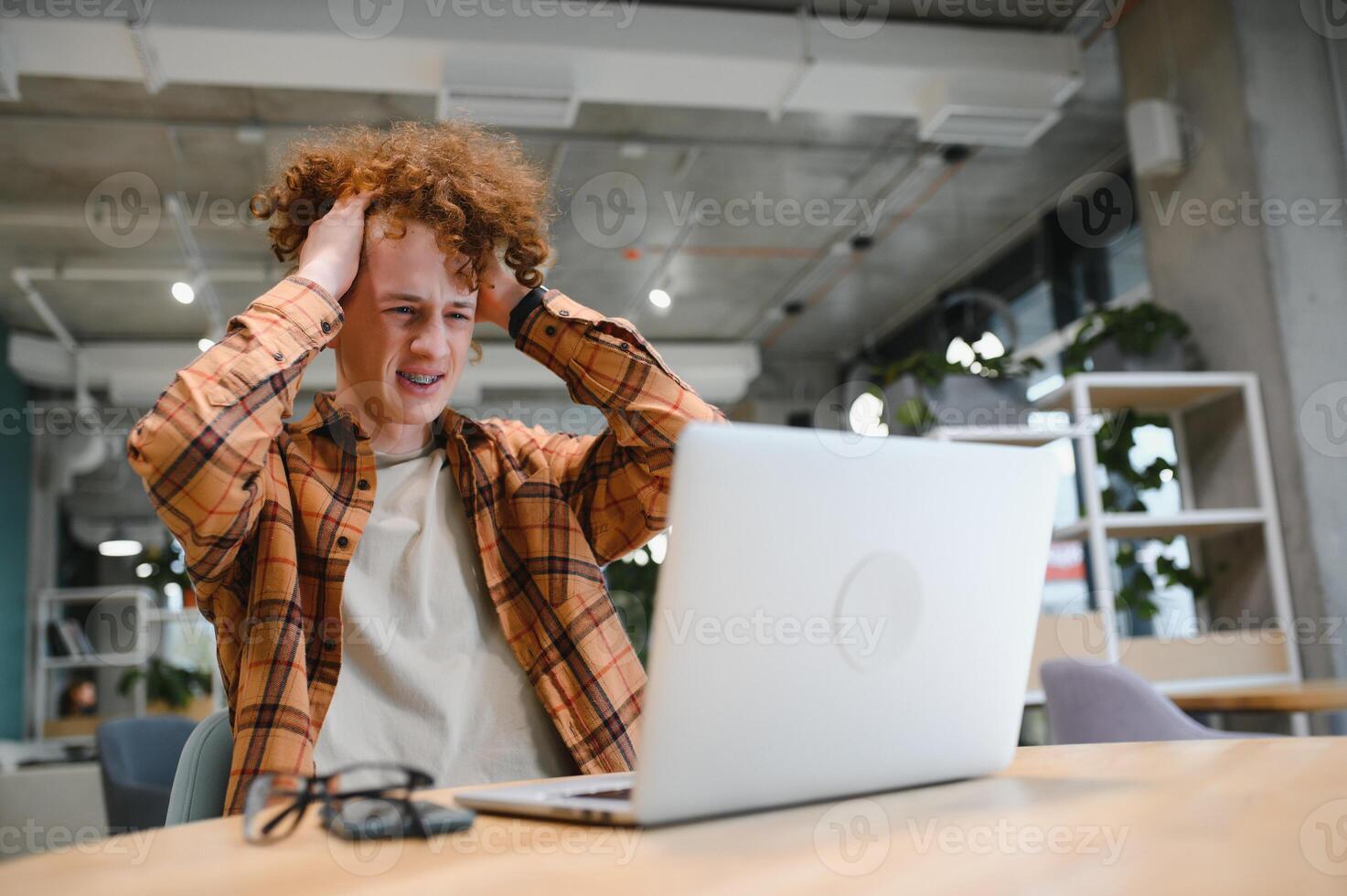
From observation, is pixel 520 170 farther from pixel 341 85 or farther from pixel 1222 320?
pixel 1222 320

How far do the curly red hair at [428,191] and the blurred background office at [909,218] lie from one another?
186 mm

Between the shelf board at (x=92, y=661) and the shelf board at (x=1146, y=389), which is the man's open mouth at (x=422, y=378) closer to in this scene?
the shelf board at (x=1146, y=389)

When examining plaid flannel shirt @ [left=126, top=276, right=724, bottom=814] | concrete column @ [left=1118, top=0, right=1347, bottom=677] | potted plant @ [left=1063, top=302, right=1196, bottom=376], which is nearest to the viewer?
plaid flannel shirt @ [left=126, top=276, right=724, bottom=814]

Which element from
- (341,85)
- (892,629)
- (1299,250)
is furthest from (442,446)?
(1299,250)

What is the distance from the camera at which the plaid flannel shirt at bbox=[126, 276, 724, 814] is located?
3.69ft

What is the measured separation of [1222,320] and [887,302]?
437 centimetres

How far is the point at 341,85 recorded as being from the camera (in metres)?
4.07

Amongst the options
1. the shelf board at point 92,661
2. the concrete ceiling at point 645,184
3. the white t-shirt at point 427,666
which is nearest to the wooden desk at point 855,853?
the white t-shirt at point 427,666

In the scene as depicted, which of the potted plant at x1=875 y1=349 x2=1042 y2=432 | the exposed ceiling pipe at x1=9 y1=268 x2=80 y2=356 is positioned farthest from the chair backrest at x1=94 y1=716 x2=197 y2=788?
the exposed ceiling pipe at x1=9 y1=268 x2=80 y2=356

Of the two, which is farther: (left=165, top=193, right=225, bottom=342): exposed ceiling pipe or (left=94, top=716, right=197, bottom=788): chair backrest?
(left=165, top=193, right=225, bottom=342): exposed ceiling pipe

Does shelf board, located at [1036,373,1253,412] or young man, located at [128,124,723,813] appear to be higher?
shelf board, located at [1036,373,1253,412]

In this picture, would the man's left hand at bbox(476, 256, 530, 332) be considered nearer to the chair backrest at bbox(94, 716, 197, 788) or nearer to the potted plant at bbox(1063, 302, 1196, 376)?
the chair backrest at bbox(94, 716, 197, 788)

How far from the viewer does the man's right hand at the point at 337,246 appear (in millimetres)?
1306

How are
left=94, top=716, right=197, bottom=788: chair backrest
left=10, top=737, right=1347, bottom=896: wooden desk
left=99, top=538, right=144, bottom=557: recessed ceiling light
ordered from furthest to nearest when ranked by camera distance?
left=99, top=538, right=144, bottom=557: recessed ceiling light
left=94, top=716, right=197, bottom=788: chair backrest
left=10, top=737, right=1347, bottom=896: wooden desk
